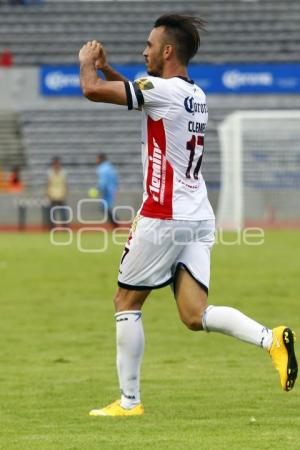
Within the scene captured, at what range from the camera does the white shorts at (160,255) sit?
664cm

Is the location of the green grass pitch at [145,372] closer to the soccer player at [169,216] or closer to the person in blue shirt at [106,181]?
the soccer player at [169,216]

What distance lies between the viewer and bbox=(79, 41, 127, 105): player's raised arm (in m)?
6.28

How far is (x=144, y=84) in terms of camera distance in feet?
21.2

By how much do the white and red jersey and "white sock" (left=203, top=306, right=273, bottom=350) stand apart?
0.58m

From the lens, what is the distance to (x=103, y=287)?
51.9 feet

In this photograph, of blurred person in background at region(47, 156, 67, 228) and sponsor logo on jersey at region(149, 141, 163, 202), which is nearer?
sponsor logo on jersey at region(149, 141, 163, 202)

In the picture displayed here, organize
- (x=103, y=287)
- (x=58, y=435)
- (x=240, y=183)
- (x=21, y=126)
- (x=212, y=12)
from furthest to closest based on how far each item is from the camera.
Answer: (x=212, y=12), (x=21, y=126), (x=240, y=183), (x=103, y=287), (x=58, y=435)

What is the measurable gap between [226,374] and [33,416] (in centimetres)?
220

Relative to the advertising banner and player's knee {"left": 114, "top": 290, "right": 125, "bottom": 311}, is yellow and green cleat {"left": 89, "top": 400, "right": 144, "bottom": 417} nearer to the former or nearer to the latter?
player's knee {"left": 114, "top": 290, "right": 125, "bottom": 311}

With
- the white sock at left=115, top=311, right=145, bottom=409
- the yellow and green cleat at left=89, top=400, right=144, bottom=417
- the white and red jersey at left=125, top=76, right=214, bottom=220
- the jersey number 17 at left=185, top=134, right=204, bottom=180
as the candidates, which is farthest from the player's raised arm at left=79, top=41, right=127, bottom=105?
the yellow and green cleat at left=89, top=400, right=144, bottom=417

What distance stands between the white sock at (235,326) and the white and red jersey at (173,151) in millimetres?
576

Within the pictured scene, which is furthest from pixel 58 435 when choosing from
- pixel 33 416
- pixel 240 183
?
pixel 240 183

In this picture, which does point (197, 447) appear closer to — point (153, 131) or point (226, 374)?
point (153, 131)

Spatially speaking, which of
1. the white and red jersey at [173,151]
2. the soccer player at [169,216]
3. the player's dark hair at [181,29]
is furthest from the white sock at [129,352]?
the player's dark hair at [181,29]
